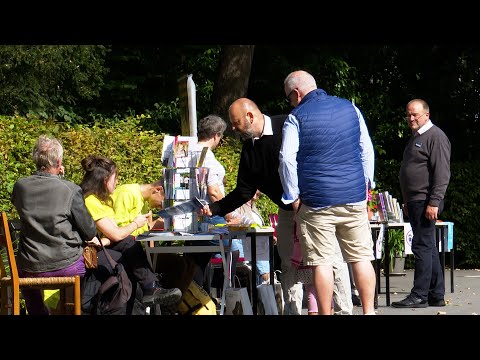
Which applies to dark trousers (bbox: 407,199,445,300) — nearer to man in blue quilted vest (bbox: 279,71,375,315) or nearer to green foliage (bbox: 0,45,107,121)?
man in blue quilted vest (bbox: 279,71,375,315)

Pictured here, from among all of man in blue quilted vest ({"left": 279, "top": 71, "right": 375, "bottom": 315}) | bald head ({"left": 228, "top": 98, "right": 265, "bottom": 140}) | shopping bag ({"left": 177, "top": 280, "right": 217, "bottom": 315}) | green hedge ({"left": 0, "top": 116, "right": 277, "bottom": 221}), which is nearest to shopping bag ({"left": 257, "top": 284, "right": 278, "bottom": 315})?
shopping bag ({"left": 177, "top": 280, "right": 217, "bottom": 315})

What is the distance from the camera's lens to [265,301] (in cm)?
895

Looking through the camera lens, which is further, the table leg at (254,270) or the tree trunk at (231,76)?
the tree trunk at (231,76)

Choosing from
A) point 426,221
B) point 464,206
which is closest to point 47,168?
point 426,221

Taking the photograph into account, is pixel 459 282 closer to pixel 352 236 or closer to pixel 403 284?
pixel 403 284

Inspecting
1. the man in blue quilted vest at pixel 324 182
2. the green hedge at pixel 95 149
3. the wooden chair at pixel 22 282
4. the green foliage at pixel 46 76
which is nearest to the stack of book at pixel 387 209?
the green hedge at pixel 95 149

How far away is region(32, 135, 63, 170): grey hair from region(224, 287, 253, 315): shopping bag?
1.59 m

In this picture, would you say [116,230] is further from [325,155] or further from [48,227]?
[325,155]

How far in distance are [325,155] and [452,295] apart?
493cm

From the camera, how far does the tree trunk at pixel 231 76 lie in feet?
59.3

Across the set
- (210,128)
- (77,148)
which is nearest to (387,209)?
(210,128)

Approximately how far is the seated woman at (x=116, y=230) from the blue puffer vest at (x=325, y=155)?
1302 mm

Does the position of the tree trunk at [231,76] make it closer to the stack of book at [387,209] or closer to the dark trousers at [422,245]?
the stack of book at [387,209]

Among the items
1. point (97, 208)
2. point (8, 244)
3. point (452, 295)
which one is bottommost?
point (452, 295)
